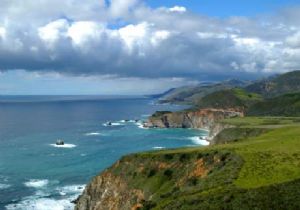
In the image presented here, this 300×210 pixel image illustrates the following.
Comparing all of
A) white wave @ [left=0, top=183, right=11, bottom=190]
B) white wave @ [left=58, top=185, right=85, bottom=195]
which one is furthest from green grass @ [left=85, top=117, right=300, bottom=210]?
white wave @ [left=0, top=183, right=11, bottom=190]

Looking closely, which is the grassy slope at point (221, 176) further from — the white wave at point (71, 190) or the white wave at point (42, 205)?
the white wave at point (71, 190)

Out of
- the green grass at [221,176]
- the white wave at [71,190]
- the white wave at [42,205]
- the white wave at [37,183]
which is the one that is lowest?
the white wave at [42,205]

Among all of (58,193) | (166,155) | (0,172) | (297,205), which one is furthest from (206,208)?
(0,172)

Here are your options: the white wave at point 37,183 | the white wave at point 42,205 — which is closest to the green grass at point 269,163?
the white wave at point 42,205

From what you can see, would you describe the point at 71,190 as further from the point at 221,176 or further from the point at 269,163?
the point at 269,163

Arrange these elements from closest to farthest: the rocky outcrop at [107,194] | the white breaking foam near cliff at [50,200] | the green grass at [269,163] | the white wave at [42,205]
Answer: the green grass at [269,163]
the rocky outcrop at [107,194]
the white wave at [42,205]
the white breaking foam near cliff at [50,200]
